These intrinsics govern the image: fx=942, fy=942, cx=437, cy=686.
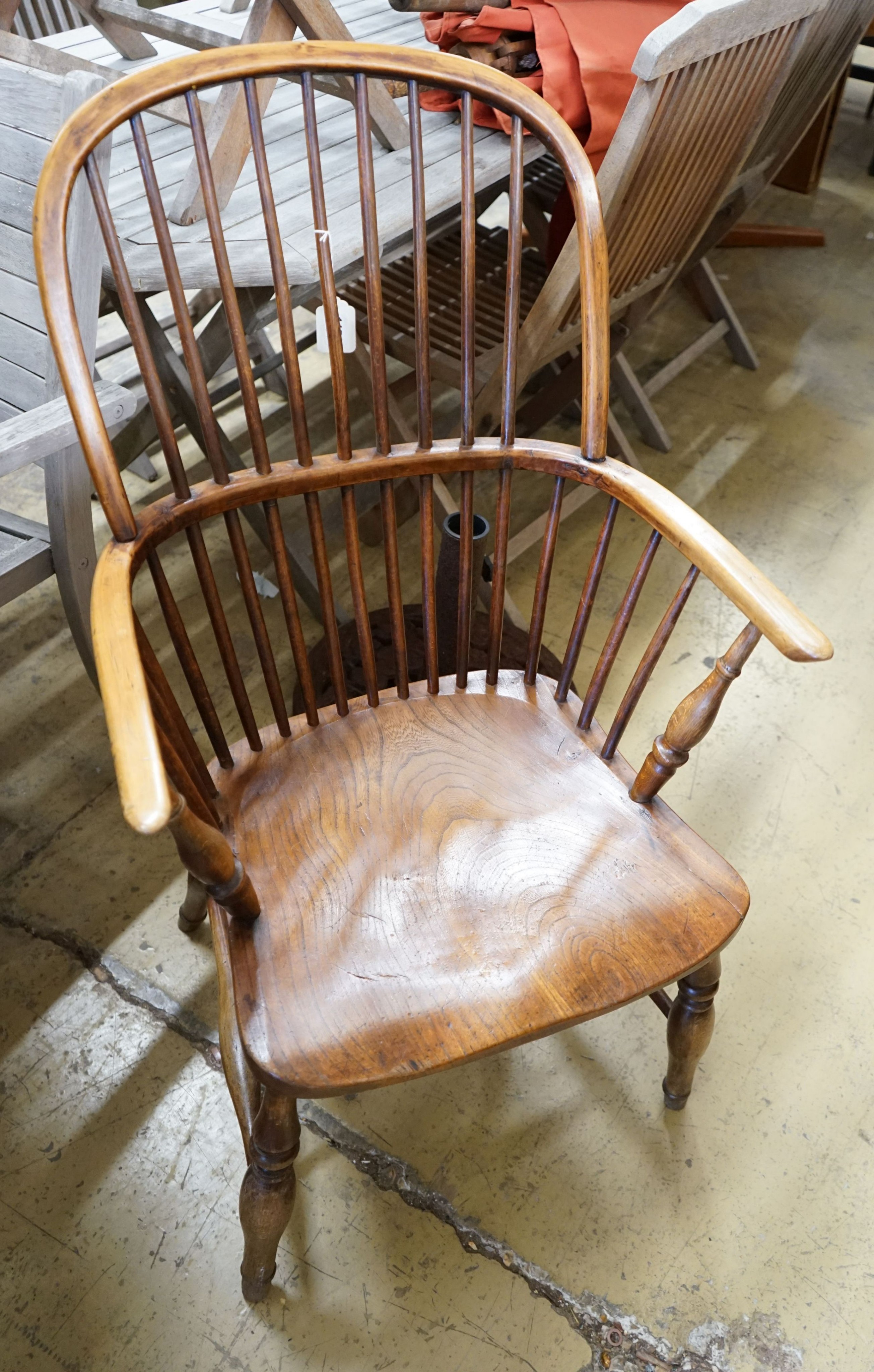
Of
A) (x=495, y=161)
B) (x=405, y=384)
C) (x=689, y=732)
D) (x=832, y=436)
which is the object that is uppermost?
(x=495, y=161)

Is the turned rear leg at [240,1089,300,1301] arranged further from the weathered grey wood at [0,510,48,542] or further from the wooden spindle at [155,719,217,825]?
the weathered grey wood at [0,510,48,542]

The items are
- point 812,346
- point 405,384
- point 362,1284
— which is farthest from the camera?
point 812,346

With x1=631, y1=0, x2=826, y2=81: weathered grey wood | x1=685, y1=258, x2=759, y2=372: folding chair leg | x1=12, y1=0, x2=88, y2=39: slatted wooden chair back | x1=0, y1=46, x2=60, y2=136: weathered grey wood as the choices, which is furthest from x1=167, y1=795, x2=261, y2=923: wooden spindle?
x1=685, y1=258, x2=759, y2=372: folding chair leg

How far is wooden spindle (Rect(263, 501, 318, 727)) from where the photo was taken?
3.31 ft

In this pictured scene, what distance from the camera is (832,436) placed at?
94.6 inches

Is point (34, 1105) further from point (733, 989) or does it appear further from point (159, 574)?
point (733, 989)

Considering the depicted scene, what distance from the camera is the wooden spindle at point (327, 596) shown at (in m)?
1.02

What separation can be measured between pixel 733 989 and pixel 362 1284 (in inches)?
25.7

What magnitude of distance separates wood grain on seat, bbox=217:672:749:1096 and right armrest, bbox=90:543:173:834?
255 mm

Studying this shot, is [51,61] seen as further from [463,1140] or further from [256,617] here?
[463,1140]

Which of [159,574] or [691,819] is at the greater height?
[159,574]

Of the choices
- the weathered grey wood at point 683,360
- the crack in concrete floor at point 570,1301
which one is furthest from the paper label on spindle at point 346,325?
the weathered grey wood at point 683,360

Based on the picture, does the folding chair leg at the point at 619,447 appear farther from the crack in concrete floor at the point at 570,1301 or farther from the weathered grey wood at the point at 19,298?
the crack in concrete floor at the point at 570,1301

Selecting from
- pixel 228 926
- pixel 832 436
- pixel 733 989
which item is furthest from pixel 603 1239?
pixel 832 436
